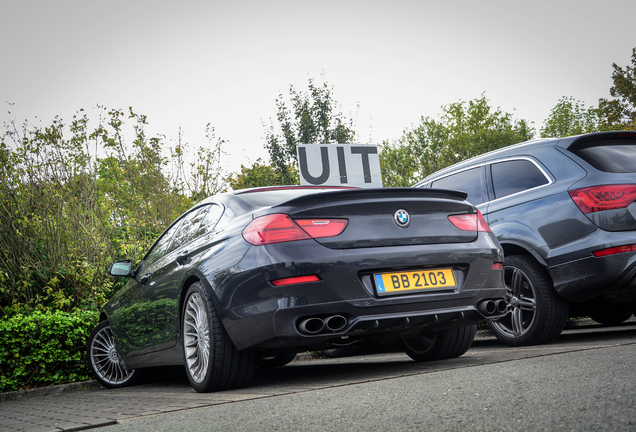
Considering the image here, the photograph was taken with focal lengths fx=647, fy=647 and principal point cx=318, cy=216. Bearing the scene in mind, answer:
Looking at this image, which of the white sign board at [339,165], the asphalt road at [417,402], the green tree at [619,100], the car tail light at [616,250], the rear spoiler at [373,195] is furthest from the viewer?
the green tree at [619,100]

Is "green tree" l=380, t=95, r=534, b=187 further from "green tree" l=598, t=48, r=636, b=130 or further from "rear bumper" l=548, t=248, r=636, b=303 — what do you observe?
"rear bumper" l=548, t=248, r=636, b=303

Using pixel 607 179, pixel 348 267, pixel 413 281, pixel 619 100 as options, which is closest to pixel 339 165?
pixel 607 179

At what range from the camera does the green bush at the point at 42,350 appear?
259 inches

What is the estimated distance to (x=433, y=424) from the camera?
105 inches

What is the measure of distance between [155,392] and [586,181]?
13.3 feet

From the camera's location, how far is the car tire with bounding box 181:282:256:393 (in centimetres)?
441

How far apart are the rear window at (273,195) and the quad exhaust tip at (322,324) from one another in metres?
0.94

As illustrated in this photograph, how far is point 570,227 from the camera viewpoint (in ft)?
18.0

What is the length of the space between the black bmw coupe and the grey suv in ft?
3.56

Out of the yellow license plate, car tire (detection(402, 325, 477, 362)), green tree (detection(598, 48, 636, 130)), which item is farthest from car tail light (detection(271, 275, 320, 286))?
green tree (detection(598, 48, 636, 130))

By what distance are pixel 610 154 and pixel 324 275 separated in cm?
303

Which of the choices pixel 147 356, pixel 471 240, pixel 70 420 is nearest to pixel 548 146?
pixel 471 240

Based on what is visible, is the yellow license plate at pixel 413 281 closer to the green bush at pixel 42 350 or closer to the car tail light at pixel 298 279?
the car tail light at pixel 298 279

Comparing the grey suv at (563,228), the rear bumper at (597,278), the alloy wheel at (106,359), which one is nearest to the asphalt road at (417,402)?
the rear bumper at (597,278)
